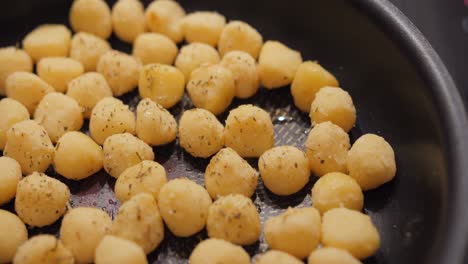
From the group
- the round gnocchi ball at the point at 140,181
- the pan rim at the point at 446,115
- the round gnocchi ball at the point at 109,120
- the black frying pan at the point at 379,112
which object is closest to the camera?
the pan rim at the point at 446,115

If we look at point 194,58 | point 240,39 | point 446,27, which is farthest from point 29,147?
point 446,27

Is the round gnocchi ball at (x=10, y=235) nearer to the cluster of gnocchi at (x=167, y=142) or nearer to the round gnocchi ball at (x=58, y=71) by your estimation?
the cluster of gnocchi at (x=167, y=142)

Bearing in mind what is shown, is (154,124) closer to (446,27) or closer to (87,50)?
(87,50)

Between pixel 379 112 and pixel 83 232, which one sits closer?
pixel 83 232

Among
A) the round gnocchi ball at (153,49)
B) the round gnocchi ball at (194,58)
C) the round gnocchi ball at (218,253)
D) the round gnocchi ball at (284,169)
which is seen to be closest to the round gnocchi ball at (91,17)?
the round gnocchi ball at (153,49)

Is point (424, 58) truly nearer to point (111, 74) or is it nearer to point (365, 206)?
point (365, 206)

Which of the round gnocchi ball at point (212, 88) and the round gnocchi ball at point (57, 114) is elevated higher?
the round gnocchi ball at point (212, 88)
